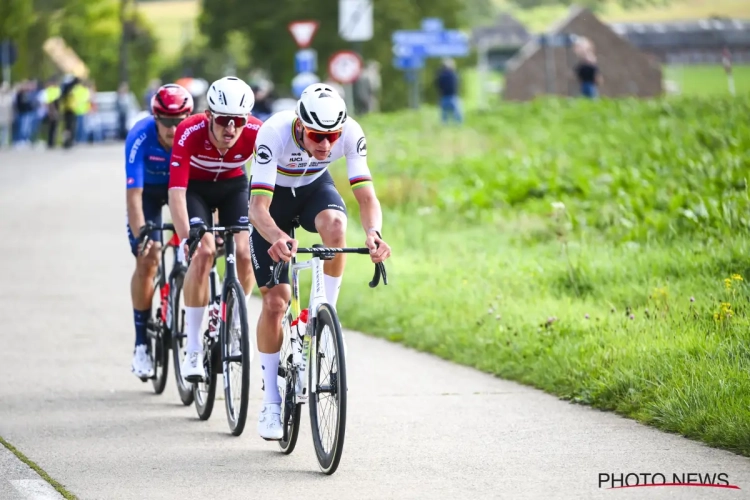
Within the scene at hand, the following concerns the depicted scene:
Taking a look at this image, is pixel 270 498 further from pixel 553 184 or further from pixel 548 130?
pixel 548 130

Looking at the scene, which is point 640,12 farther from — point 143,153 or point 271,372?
point 271,372

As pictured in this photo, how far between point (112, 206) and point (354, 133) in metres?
16.8

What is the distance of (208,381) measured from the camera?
322 inches

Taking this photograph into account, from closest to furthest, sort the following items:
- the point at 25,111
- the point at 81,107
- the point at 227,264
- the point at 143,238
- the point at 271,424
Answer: the point at 271,424, the point at 227,264, the point at 143,238, the point at 25,111, the point at 81,107

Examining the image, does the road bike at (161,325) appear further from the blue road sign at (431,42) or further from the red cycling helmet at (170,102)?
the blue road sign at (431,42)

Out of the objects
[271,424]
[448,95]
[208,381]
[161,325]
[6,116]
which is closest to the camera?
[271,424]

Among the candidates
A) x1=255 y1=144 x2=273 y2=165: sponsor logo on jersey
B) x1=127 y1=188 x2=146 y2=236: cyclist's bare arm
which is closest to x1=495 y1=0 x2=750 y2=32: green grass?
x1=127 y1=188 x2=146 y2=236: cyclist's bare arm

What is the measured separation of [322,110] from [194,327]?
221 cm

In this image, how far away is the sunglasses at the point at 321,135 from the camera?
22.3 feet

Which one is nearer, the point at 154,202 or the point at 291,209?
the point at 291,209

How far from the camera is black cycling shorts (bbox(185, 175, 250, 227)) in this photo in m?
8.45

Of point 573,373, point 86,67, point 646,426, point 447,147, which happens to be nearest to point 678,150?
point 447,147

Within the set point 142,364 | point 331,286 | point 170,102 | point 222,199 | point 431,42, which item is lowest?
point 142,364

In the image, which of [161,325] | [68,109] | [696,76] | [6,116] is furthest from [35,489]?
[696,76]
